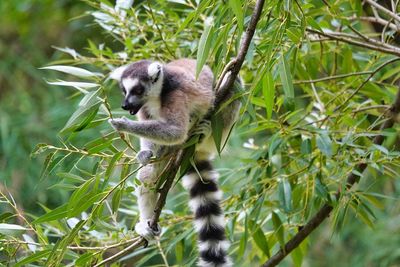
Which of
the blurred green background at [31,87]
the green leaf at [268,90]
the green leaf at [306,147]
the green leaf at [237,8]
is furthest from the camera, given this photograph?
the blurred green background at [31,87]

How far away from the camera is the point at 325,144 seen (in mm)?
2375

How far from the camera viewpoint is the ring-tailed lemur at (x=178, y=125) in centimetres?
258

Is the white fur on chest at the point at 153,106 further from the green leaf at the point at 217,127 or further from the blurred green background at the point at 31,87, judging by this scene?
the blurred green background at the point at 31,87

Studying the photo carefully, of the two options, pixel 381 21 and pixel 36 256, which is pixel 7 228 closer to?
pixel 36 256

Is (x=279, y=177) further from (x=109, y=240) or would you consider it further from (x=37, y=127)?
(x=37, y=127)

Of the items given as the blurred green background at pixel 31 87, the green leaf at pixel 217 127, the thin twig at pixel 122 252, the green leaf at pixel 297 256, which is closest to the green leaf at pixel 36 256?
the thin twig at pixel 122 252

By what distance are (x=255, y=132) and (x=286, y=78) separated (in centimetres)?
78

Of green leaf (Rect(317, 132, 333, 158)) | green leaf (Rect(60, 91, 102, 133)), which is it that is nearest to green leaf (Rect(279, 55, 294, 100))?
green leaf (Rect(317, 132, 333, 158))

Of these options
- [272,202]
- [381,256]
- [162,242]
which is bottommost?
[381,256]

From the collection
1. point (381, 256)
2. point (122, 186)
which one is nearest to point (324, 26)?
point (122, 186)

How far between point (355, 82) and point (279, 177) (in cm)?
50

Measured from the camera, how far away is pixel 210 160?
2.93 meters

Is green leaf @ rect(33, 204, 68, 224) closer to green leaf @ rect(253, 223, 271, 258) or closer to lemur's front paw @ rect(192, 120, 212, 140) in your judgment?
lemur's front paw @ rect(192, 120, 212, 140)

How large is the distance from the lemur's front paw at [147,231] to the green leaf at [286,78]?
33.3 inches
